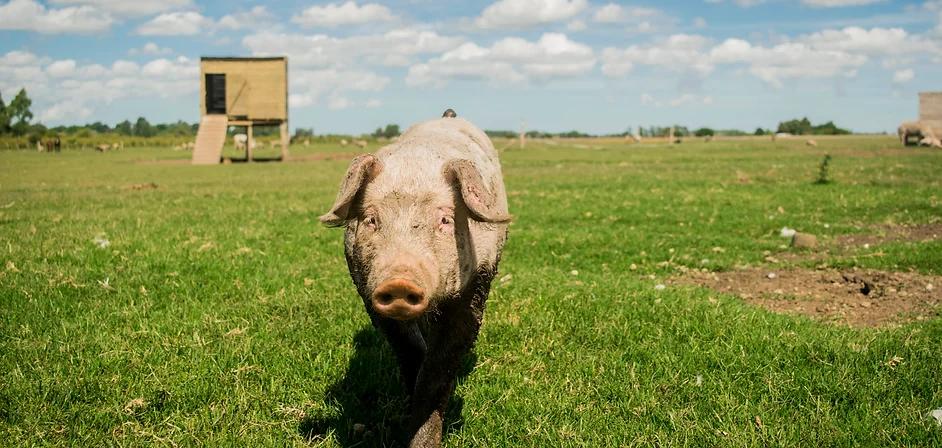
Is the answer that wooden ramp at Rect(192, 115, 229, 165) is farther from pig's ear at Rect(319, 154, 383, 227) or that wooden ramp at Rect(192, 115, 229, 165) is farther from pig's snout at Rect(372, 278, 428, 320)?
pig's snout at Rect(372, 278, 428, 320)

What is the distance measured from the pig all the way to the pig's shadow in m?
0.24

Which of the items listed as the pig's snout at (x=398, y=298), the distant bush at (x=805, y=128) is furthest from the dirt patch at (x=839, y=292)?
the distant bush at (x=805, y=128)

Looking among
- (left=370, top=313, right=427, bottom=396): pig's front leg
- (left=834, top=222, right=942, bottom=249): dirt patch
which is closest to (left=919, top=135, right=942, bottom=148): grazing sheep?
(left=834, top=222, right=942, bottom=249): dirt patch

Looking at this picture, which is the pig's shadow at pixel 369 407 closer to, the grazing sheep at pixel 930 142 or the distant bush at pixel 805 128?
the grazing sheep at pixel 930 142

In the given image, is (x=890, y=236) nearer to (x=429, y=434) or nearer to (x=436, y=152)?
(x=436, y=152)

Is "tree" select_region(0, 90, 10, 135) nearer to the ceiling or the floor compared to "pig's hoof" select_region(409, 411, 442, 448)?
nearer to the ceiling

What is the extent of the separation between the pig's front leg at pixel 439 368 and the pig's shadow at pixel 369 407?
7.5 inches

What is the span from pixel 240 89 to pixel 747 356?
39.4 m

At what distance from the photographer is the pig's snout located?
328 centimetres

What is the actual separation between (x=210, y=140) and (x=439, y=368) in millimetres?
37646

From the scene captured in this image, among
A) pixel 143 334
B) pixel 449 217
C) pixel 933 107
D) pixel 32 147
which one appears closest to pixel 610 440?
pixel 449 217

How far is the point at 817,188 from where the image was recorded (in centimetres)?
1802

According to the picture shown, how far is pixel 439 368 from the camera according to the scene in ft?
14.7

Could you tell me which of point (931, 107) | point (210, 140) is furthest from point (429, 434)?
point (931, 107)
